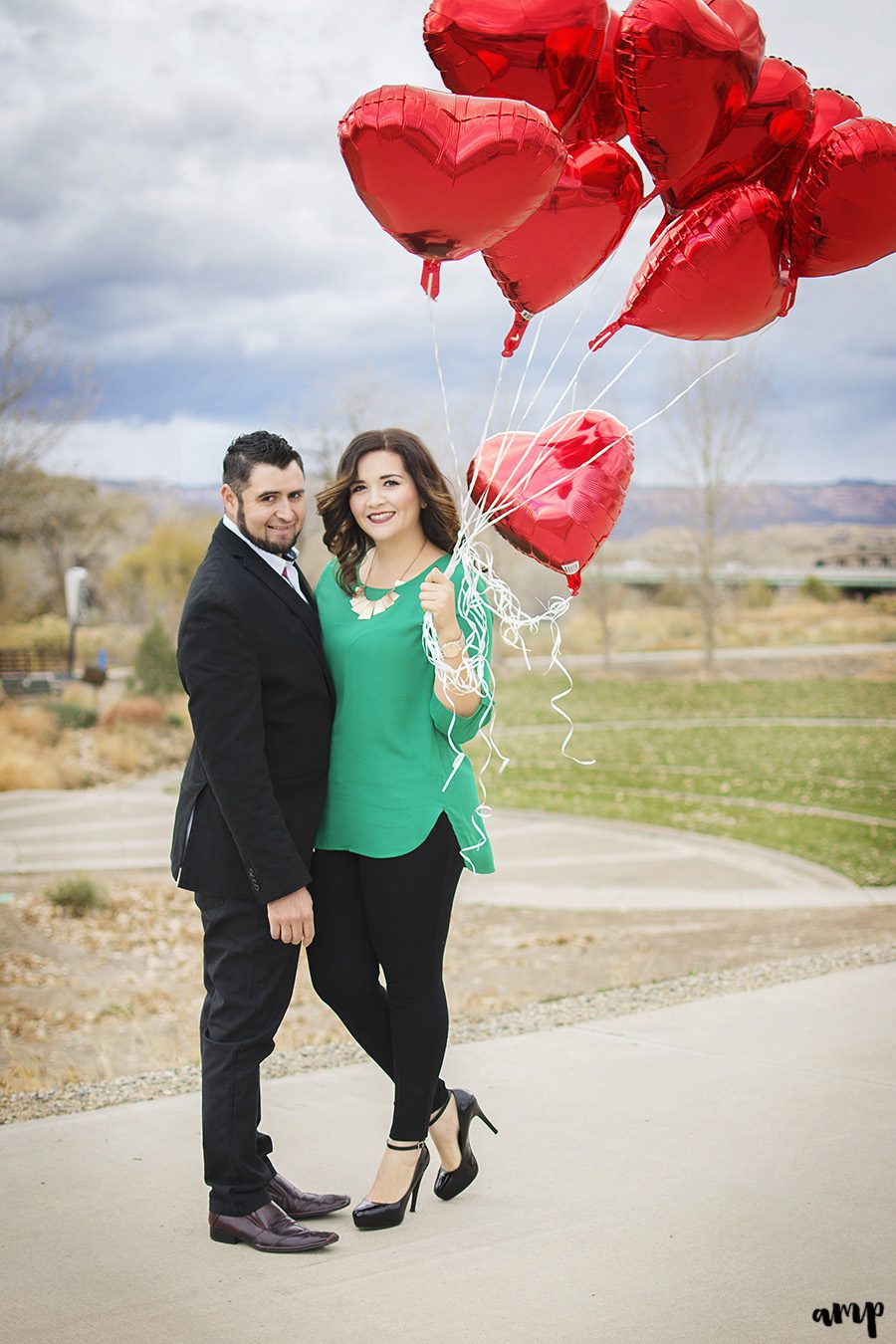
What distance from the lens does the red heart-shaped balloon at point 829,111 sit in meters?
2.79

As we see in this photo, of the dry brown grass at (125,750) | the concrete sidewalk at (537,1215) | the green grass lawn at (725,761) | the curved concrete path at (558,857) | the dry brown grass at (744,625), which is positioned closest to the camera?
the concrete sidewalk at (537,1215)

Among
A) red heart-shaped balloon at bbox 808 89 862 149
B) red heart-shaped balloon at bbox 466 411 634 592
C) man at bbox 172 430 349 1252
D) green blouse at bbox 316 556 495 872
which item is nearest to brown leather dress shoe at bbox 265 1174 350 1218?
man at bbox 172 430 349 1252

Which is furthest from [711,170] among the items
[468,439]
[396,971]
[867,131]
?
[468,439]

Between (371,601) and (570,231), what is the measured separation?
2.99ft

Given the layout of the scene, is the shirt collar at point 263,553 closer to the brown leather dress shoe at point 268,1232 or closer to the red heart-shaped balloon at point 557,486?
the red heart-shaped balloon at point 557,486

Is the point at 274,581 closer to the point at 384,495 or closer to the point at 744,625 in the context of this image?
the point at 384,495

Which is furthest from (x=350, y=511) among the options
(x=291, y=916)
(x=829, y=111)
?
(x=829, y=111)

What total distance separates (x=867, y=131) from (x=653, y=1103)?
7.58 ft

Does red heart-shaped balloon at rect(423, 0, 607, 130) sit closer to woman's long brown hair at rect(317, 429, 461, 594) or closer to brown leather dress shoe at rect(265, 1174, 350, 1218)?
woman's long brown hair at rect(317, 429, 461, 594)

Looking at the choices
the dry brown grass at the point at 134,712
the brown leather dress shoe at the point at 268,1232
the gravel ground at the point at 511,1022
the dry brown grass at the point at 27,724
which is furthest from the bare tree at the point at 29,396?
the brown leather dress shoe at the point at 268,1232

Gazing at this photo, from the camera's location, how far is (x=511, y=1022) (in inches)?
172

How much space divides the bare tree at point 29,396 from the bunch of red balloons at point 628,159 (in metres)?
10.9

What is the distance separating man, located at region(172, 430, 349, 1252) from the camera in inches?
96.3

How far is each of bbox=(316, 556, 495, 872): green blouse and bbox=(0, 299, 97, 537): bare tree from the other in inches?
439
